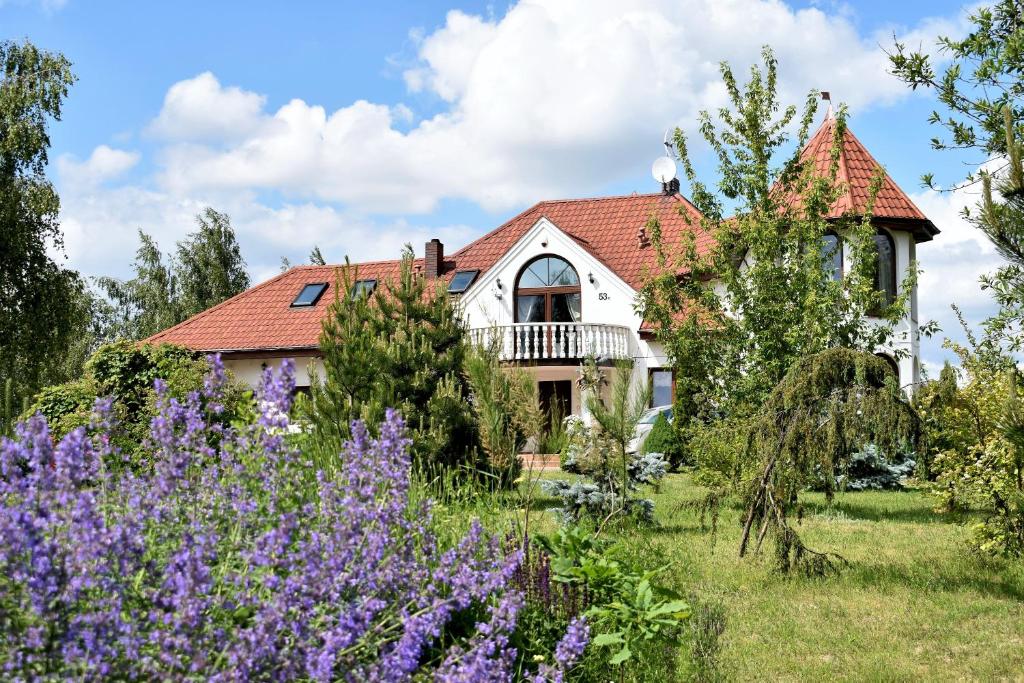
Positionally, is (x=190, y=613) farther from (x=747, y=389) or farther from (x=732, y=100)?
(x=732, y=100)

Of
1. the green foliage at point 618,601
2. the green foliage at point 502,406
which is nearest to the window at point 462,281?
the green foliage at point 502,406

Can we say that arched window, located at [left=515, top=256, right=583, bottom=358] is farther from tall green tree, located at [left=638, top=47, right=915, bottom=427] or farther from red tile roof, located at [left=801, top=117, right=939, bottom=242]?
tall green tree, located at [left=638, top=47, right=915, bottom=427]

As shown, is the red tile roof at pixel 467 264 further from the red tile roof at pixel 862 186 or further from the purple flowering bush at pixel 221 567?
the purple flowering bush at pixel 221 567

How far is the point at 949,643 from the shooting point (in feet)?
24.1

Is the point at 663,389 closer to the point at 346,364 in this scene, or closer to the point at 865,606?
the point at 346,364

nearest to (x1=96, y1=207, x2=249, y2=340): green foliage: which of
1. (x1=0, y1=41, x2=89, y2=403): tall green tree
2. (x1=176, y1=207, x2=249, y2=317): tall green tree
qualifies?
(x1=176, y1=207, x2=249, y2=317): tall green tree

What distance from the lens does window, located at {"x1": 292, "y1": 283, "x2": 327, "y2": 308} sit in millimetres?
30016

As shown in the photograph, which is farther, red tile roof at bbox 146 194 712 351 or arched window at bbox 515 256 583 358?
red tile roof at bbox 146 194 712 351

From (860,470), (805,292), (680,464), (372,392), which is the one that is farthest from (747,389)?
(680,464)

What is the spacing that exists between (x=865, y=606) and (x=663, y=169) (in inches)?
823

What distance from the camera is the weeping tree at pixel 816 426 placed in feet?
29.7

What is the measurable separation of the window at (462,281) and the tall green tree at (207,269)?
48.4 ft

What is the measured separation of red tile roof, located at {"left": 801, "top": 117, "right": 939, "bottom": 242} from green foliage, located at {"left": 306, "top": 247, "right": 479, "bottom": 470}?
11.7 meters

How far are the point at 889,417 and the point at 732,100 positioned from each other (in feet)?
18.6
